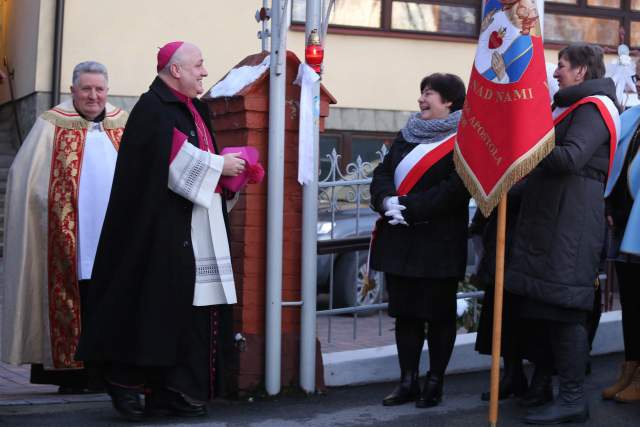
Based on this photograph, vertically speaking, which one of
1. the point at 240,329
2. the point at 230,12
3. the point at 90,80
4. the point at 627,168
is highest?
the point at 230,12

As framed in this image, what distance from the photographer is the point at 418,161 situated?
242 inches

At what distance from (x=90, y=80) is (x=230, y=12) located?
27.1ft

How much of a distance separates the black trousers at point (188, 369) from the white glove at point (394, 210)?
0.99 m

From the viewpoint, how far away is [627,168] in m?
6.24

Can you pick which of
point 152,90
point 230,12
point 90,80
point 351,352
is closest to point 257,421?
point 351,352

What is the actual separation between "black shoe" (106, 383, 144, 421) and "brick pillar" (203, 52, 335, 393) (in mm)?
760

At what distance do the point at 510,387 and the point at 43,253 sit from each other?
268 cm

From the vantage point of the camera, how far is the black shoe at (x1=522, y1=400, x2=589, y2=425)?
18.9ft

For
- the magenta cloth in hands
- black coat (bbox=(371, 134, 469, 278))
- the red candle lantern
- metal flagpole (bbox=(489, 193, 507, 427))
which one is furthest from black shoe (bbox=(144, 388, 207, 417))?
the red candle lantern

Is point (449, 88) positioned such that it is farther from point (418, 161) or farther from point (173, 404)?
point (173, 404)

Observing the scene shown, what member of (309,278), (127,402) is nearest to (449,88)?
(309,278)

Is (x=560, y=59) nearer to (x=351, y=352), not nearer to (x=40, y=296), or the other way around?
(x=351, y=352)

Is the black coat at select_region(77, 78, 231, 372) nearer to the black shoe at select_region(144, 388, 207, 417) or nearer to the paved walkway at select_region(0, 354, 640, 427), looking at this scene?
the black shoe at select_region(144, 388, 207, 417)

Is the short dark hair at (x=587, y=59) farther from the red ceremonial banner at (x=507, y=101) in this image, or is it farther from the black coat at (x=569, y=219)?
the red ceremonial banner at (x=507, y=101)
